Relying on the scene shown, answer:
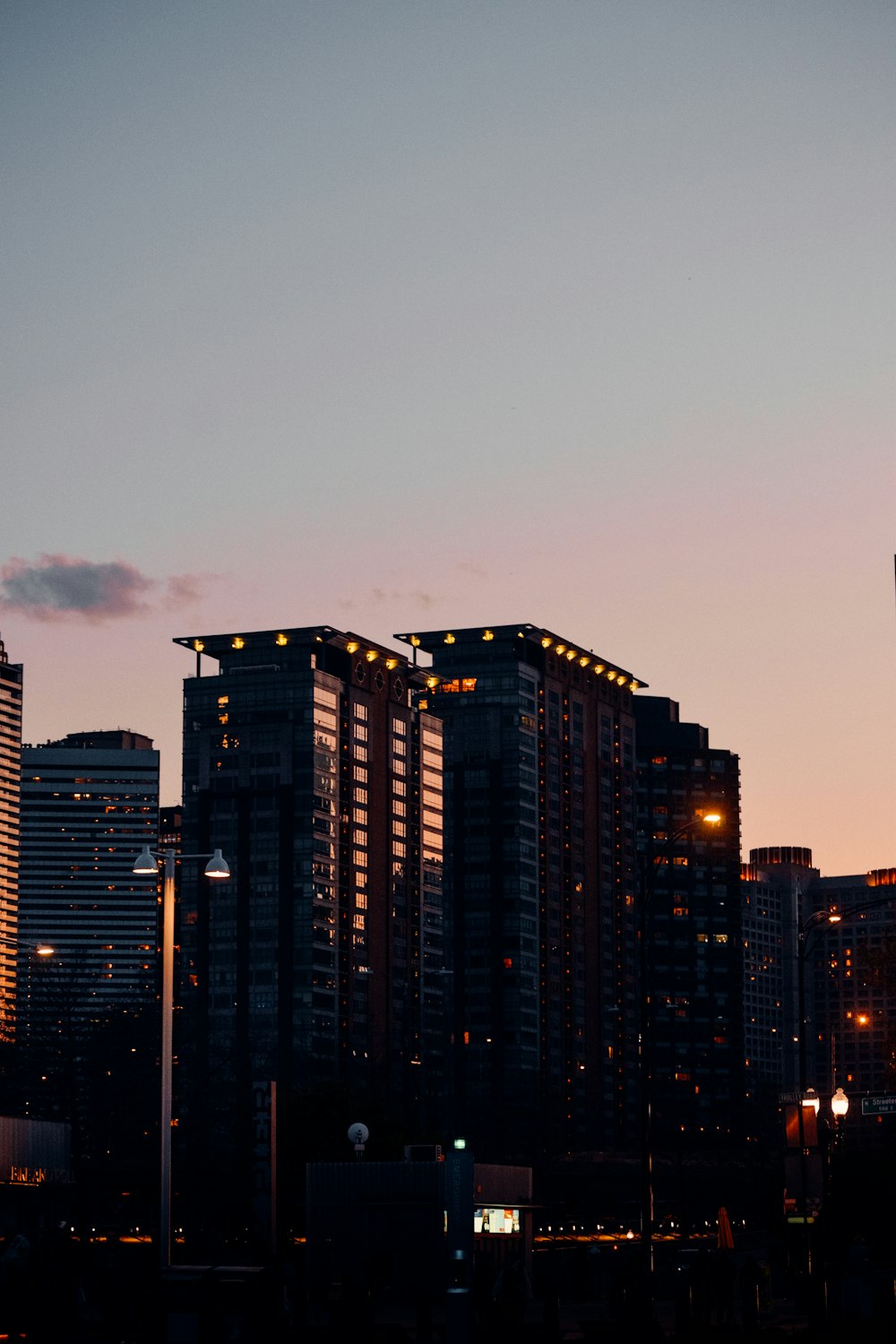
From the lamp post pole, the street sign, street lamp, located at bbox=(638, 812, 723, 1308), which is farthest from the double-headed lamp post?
the street sign

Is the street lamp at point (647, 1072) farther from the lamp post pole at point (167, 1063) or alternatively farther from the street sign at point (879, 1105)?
the lamp post pole at point (167, 1063)

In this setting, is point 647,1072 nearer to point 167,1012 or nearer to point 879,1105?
point 879,1105

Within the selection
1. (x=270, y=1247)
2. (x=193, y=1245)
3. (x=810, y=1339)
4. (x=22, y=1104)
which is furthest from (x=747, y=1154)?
(x=810, y=1339)

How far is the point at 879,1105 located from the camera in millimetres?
56781

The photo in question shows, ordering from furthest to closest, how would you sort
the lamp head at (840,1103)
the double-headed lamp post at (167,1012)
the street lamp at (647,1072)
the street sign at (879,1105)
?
the lamp head at (840,1103)
the street sign at (879,1105)
the street lamp at (647,1072)
the double-headed lamp post at (167,1012)

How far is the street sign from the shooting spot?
5612 centimetres

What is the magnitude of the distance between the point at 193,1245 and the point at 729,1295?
131 ft

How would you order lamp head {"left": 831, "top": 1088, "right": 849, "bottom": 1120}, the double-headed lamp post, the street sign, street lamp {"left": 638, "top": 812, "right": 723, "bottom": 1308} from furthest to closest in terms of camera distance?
lamp head {"left": 831, "top": 1088, "right": 849, "bottom": 1120} → the street sign → street lamp {"left": 638, "top": 812, "right": 723, "bottom": 1308} → the double-headed lamp post

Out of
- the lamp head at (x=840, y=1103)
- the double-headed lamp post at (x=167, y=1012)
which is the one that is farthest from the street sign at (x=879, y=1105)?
the double-headed lamp post at (x=167, y=1012)

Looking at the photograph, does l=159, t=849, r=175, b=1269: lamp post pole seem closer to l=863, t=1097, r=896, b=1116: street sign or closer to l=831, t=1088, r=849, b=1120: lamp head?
l=863, t=1097, r=896, b=1116: street sign

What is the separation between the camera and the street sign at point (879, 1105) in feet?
184

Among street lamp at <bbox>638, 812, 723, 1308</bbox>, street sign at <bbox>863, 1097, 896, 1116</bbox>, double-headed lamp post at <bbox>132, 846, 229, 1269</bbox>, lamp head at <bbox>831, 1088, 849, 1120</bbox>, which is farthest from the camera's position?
lamp head at <bbox>831, 1088, 849, 1120</bbox>

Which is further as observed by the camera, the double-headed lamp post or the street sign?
the street sign

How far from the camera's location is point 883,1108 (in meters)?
56.2
